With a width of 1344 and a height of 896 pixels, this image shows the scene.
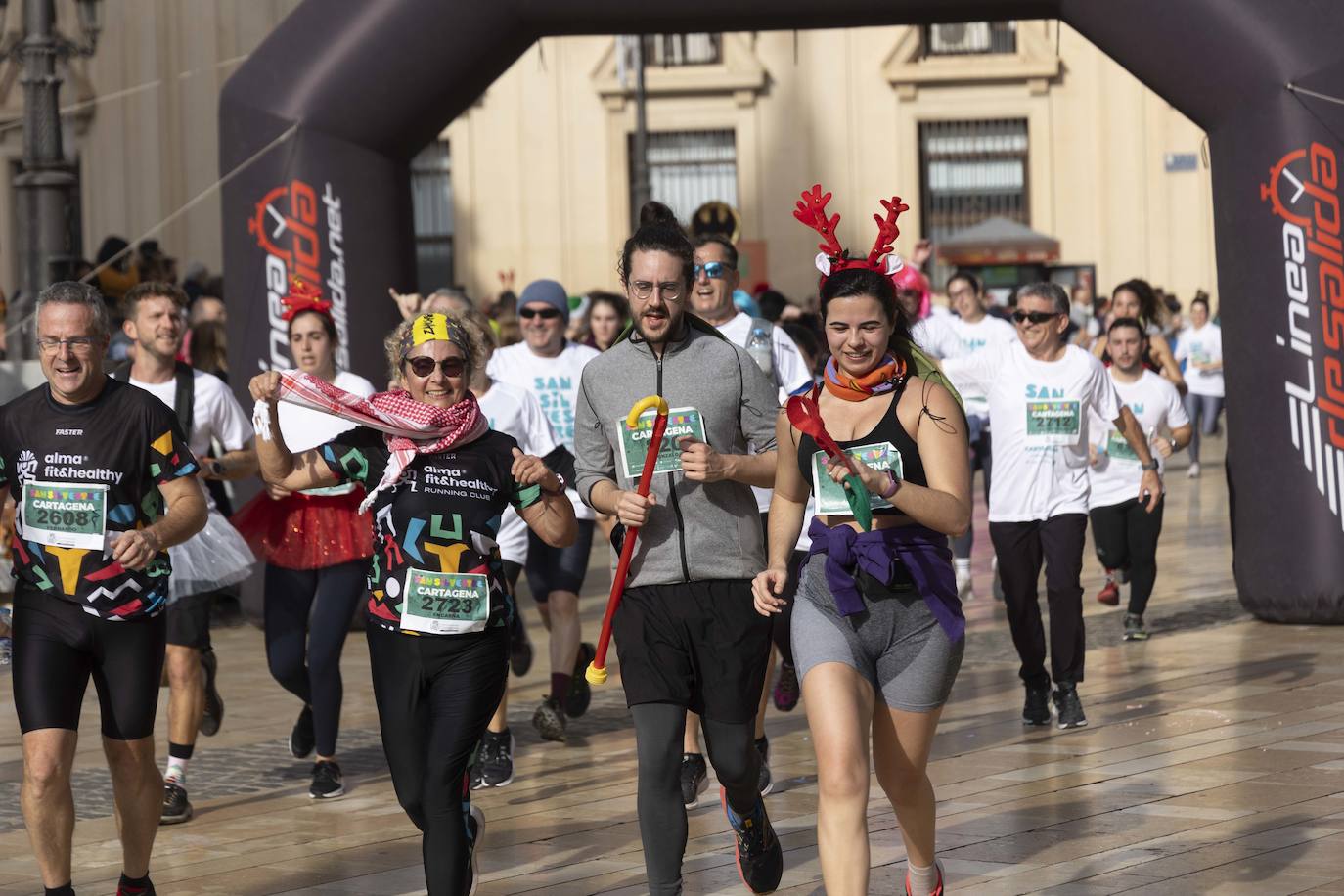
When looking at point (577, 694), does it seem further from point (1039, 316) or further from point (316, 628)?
point (1039, 316)

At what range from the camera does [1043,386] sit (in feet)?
29.7

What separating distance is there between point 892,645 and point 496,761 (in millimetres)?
2860

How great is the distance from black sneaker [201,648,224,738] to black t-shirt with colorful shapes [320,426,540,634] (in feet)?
8.06

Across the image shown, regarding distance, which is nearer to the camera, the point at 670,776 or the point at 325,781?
the point at 670,776

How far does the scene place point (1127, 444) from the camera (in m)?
11.0

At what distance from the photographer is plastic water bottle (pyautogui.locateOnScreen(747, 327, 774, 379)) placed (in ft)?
25.5

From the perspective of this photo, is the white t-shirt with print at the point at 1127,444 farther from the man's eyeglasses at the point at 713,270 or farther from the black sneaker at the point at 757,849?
the black sneaker at the point at 757,849

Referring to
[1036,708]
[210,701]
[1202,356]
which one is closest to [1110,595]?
[1036,708]

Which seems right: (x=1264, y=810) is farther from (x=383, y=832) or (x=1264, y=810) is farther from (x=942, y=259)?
(x=942, y=259)

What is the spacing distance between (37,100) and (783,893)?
10406 millimetres

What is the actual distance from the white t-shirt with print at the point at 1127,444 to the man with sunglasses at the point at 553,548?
9.47ft

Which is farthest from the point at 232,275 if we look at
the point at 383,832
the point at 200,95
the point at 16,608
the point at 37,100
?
the point at 200,95

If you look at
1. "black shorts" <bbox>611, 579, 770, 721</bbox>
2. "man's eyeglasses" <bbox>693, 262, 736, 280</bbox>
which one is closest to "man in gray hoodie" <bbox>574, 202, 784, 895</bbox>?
"black shorts" <bbox>611, 579, 770, 721</bbox>

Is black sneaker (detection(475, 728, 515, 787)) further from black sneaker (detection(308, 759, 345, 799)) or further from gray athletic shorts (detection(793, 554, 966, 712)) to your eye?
gray athletic shorts (detection(793, 554, 966, 712))
